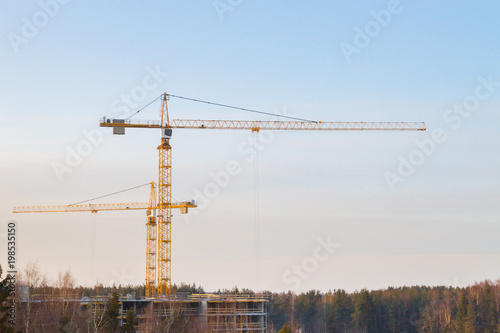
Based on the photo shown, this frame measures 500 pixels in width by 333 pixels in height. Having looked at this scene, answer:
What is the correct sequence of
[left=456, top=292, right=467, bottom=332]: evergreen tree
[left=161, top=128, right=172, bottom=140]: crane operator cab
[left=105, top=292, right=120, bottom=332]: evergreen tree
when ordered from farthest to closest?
[left=456, top=292, right=467, bottom=332]: evergreen tree → [left=161, top=128, right=172, bottom=140]: crane operator cab → [left=105, top=292, right=120, bottom=332]: evergreen tree

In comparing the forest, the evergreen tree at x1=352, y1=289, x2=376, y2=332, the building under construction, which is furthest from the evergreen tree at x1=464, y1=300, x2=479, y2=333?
the building under construction

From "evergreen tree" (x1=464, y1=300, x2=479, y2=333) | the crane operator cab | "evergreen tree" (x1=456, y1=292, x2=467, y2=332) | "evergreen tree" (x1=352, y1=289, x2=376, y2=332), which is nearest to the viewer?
the crane operator cab

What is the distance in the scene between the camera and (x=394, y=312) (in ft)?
475

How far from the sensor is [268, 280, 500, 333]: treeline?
126 meters

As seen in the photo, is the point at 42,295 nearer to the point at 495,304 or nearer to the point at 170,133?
the point at 170,133

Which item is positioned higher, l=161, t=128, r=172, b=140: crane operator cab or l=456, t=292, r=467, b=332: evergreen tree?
l=161, t=128, r=172, b=140: crane operator cab

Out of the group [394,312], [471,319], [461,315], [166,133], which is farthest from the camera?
[394,312]

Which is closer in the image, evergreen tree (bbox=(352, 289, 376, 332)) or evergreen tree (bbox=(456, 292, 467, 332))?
evergreen tree (bbox=(456, 292, 467, 332))

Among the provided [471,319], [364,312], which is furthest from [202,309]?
[471,319]

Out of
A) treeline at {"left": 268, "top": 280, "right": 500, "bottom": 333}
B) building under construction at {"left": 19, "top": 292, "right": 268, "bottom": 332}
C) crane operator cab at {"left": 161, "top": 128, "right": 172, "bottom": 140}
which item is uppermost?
crane operator cab at {"left": 161, "top": 128, "right": 172, "bottom": 140}

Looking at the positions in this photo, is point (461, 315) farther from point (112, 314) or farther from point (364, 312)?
point (112, 314)

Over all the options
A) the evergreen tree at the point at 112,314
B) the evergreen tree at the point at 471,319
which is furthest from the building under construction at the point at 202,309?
the evergreen tree at the point at 471,319

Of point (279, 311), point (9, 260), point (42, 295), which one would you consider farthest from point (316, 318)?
point (9, 260)

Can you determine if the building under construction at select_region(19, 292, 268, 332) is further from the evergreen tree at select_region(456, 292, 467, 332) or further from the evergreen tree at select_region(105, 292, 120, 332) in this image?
the evergreen tree at select_region(456, 292, 467, 332)
